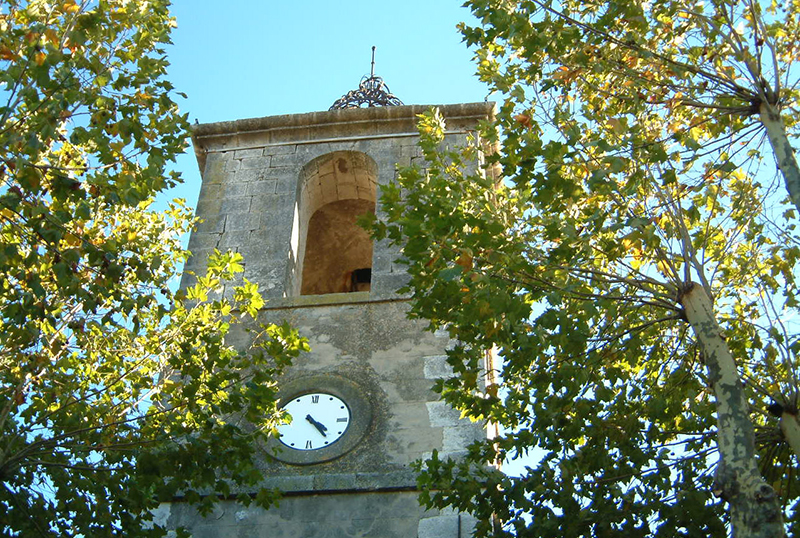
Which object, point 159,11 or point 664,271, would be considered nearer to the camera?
point 664,271

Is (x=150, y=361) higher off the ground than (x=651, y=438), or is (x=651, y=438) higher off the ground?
(x=150, y=361)

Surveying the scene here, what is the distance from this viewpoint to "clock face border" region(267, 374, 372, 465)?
934 cm

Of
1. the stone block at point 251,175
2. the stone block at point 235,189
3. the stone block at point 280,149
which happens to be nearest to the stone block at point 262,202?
the stone block at point 235,189

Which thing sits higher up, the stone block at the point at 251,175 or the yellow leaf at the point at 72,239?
the stone block at the point at 251,175

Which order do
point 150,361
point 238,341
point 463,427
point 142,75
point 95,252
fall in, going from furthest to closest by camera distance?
point 238,341 → point 463,427 → point 150,361 → point 142,75 → point 95,252

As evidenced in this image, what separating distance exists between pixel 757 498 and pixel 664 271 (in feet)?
6.23

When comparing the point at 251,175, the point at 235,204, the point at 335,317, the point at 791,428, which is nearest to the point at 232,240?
the point at 235,204

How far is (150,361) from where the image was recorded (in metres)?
8.16

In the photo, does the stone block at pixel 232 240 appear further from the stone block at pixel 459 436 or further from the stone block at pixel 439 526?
the stone block at pixel 439 526

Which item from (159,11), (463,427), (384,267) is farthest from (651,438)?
(384,267)

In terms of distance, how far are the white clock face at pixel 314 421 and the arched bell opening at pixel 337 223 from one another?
3.59 metres

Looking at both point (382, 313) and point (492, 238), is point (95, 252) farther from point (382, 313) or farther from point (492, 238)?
point (382, 313)

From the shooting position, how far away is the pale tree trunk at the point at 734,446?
5.03 m

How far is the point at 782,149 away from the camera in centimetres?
618
